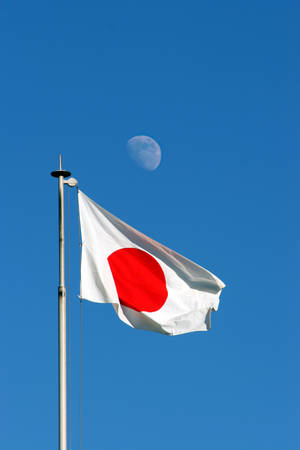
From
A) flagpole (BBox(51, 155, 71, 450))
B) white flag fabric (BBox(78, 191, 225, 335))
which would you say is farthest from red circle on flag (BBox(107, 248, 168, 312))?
flagpole (BBox(51, 155, 71, 450))

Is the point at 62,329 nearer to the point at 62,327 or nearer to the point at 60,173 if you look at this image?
the point at 62,327

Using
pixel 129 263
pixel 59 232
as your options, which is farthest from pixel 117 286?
pixel 59 232

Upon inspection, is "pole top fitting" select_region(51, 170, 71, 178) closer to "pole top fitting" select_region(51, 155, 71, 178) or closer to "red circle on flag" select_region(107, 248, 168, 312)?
"pole top fitting" select_region(51, 155, 71, 178)

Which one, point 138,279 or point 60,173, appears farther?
point 138,279

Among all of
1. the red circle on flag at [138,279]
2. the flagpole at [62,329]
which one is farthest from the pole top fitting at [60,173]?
the red circle on flag at [138,279]

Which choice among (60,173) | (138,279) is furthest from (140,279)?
(60,173)

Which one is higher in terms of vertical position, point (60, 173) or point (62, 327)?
point (60, 173)

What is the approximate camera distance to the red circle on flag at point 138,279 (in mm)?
21750

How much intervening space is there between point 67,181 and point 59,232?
1.47m

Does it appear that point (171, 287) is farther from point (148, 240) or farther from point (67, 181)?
point (67, 181)

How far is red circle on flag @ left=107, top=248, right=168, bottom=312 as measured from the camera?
71.4 ft

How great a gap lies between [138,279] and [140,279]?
2.1 inches

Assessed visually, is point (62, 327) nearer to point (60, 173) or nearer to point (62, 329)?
point (62, 329)

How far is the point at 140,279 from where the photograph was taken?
22266 mm
